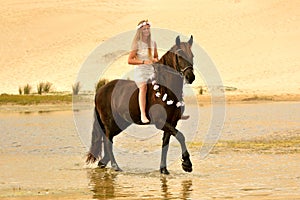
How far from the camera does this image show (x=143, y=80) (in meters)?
11.9

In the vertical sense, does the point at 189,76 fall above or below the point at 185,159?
above

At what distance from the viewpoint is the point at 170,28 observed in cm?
5684

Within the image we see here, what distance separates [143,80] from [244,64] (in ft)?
116

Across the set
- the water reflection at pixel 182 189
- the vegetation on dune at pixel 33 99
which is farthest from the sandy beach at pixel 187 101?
the vegetation on dune at pixel 33 99

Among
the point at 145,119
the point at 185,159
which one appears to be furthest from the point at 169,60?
the point at 185,159

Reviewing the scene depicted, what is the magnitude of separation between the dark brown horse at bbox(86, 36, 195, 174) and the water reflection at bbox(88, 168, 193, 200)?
1.59 ft

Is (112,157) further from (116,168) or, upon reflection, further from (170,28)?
(170,28)

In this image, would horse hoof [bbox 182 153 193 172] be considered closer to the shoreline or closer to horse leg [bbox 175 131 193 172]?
horse leg [bbox 175 131 193 172]

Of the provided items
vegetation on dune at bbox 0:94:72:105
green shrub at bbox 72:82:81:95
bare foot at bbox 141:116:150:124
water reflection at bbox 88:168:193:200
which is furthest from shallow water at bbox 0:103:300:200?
green shrub at bbox 72:82:81:95

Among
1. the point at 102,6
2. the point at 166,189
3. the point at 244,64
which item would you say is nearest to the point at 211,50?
the point at 244,64

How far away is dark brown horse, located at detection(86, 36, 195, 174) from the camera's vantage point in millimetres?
11414

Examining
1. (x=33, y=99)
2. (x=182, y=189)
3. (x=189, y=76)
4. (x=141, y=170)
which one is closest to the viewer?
(x=182, y=189)

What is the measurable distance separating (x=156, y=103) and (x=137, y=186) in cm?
169

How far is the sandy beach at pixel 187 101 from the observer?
10531 millimetres
